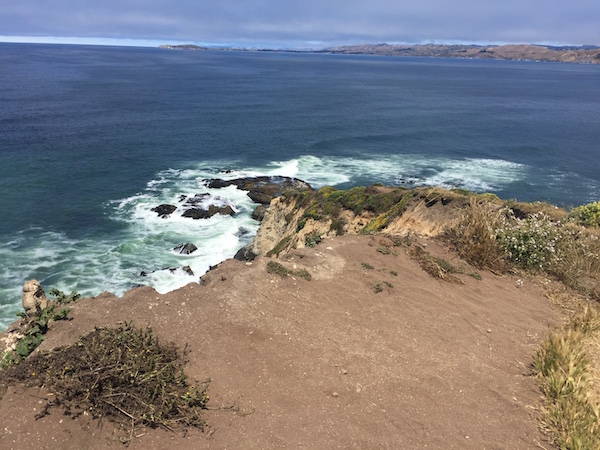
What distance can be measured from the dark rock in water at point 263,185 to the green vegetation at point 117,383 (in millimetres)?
32967

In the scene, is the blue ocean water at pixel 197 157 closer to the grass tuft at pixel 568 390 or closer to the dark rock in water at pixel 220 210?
the dark rock in water at pixel 220 210

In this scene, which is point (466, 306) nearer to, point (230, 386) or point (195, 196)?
point (230, 386)

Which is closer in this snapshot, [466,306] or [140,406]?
[140,406]

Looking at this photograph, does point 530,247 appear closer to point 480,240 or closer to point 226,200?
point 480,240

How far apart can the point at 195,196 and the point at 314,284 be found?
31113 mm

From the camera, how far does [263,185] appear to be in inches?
1681

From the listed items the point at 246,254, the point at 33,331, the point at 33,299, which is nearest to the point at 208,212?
the point at 246,254

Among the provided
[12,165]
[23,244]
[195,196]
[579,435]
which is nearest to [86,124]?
[12,165]

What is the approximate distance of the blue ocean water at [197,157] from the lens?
29.9 meters

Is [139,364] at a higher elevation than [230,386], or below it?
higher

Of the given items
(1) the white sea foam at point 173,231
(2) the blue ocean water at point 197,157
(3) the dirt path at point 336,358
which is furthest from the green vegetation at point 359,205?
(2) the blue ocean water at point 197,157

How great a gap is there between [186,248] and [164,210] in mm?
7955

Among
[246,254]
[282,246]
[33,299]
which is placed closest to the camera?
[33,299]

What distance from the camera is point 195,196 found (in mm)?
39938
